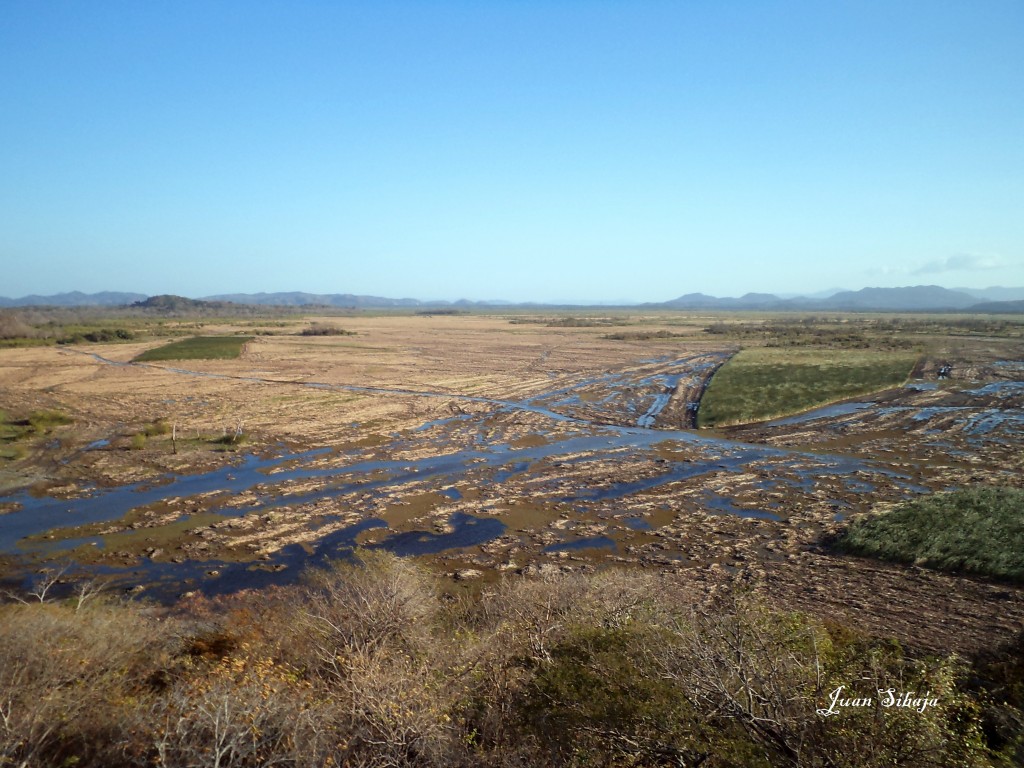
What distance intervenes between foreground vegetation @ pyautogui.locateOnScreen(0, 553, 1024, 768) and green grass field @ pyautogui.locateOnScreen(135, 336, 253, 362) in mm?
75015

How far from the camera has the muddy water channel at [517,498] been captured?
66.0 ft

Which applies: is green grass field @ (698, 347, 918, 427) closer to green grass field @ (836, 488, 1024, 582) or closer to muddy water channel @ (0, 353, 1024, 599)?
muddy water channel @ (0, 353, 1024, 599)

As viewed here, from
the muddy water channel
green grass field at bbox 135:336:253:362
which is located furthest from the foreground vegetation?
green grass field at bbox 135:336:253:362

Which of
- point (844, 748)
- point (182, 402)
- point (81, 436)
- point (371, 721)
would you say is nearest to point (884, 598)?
point (844, 748)

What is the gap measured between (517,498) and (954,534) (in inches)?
654

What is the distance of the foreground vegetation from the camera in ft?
23.8

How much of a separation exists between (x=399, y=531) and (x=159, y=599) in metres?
8.31

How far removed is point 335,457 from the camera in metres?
32.5

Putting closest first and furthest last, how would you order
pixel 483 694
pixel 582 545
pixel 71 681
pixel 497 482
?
pixel 71 681 → pixel 483 694 → pixel 582 545 → pixel 497 482

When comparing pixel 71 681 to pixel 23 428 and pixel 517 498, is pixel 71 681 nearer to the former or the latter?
pixel 517 498

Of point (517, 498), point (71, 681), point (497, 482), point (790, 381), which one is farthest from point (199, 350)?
point (71, 681)

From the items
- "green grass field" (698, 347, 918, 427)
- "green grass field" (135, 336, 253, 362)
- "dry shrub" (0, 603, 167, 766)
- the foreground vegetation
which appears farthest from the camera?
"green grass field" (135, 336, 253, 362)

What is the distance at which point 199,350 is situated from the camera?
277ft

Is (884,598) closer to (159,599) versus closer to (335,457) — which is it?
(159,599)
